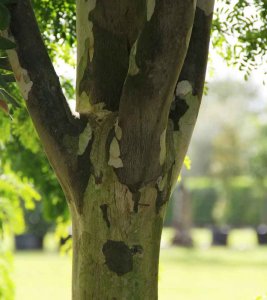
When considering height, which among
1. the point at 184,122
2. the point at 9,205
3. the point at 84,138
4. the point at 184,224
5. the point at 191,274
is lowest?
the point at 84,138

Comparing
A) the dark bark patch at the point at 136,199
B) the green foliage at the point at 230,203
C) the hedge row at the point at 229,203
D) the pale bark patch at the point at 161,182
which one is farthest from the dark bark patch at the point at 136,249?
the green foliage at the point at 230,203

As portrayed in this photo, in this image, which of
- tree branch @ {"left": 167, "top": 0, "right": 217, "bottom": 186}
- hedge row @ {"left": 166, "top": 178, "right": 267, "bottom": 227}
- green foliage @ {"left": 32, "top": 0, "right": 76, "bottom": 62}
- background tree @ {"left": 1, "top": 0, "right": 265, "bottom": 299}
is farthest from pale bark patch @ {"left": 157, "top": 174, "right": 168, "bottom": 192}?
hedge row @ {"left": 166, "top": 178, "right": 267, "bottom": 227}

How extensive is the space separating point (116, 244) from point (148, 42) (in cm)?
93

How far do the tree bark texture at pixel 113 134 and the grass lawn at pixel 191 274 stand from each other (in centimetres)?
1627

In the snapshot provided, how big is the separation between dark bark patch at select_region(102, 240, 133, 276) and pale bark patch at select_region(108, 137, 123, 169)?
13.9 inches

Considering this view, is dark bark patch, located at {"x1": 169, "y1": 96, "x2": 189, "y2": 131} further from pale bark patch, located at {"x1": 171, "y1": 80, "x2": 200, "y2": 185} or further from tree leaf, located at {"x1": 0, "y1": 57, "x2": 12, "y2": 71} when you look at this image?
tree leaf, located at {"x1": 0, "y1": 57, "x2": 12, "y2": 71}

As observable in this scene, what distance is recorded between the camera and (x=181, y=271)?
3173cm

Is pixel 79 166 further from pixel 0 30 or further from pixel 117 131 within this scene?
pixel 0 30

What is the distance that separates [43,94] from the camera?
4.12m

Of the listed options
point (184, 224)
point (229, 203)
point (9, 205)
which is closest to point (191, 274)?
point (184, 224)

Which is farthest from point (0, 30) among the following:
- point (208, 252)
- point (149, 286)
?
point (208, 252)

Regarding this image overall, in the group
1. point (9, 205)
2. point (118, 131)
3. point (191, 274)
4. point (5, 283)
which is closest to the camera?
point (118, 131)

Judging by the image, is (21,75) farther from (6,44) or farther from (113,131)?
(113,131)

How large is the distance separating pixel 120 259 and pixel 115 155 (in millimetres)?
469
